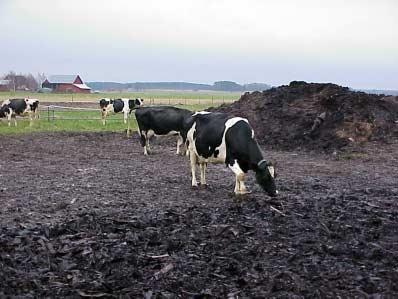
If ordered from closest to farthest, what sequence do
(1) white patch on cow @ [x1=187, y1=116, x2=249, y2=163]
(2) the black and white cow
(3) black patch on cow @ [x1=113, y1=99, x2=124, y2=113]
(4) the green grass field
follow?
1. (1) white patch on cow @ [x1=187, y1=116, x2=249, y2=163]
2. (4) the green grass field
3. (2) the black and white cow
4. (3) black patch on cow @ [x1=113, y1=99, x2=124, y2=113]

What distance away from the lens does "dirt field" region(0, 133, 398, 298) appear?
6.09 m

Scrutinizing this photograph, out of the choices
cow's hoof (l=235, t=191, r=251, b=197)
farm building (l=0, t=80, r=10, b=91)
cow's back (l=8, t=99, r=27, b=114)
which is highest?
farm building (l=0, t=80, r=10, b=91)

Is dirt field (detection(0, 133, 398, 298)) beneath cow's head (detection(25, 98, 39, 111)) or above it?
beneath

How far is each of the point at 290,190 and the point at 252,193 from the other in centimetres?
105

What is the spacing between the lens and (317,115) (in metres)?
23.6

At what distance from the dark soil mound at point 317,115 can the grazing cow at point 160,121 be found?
14.3ft

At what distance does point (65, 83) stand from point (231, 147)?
360 ft

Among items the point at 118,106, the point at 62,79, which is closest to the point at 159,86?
the point at 62,79

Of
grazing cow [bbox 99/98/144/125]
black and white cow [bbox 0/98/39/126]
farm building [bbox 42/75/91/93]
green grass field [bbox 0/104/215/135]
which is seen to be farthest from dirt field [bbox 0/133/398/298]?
farm building [bbox 42/75/91/93]

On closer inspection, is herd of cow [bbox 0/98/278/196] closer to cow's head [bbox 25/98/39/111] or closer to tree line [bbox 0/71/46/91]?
cow's head [bbox 25/98/39/111]

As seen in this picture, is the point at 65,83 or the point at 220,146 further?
the point at 65,83

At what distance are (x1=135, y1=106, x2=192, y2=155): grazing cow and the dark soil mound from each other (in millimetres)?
4362

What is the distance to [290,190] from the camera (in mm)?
12203

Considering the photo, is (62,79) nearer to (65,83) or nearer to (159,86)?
(65,83)
